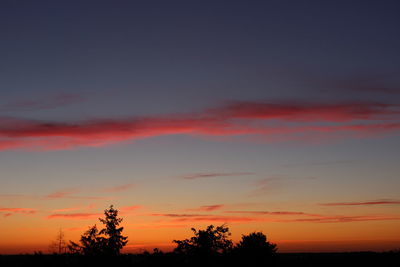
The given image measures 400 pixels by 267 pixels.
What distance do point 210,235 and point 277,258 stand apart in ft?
54.8

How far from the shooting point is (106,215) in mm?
76688

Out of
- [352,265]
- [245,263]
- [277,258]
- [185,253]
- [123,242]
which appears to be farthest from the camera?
[352,265]

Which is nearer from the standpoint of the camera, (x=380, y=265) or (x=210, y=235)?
(x=210, y=235)

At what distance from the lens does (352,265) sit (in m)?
106

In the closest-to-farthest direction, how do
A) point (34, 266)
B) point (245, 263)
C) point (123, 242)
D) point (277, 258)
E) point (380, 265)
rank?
point (34, 266) → point (245, 263) → point (277, 258) → point (123, 242) → point (380, 265)

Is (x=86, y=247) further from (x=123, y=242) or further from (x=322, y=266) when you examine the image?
(x=322, y=266)

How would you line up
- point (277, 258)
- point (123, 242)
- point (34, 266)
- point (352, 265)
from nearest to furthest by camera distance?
point (34, 266)
point (277, 258)
point (123, 242)
point (352, 265)

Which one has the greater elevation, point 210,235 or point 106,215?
point 106,215

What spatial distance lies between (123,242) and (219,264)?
97.6 feet

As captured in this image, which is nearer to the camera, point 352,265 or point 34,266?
point 34,266

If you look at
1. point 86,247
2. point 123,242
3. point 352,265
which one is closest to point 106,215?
point 123,242

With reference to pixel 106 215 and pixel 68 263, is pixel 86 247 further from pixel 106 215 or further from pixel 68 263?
pixel 106 215

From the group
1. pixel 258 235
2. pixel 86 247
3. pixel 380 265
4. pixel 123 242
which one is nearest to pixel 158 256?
pixel 86 247

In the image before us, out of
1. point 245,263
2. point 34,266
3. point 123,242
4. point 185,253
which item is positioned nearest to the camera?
point 34,266
